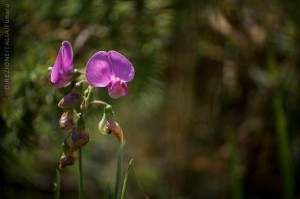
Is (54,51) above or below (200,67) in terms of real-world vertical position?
above

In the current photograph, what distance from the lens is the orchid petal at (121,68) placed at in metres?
1.00

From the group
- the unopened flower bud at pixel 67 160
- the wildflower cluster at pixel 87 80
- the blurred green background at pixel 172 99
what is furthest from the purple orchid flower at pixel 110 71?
the blurred green background at pixel 172 99

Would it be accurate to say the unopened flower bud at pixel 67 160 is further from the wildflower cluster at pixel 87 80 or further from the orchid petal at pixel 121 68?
the orchid petal at pixel 121 68

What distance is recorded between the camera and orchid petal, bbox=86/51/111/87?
0.97 meters

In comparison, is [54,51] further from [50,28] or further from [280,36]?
[280,36]

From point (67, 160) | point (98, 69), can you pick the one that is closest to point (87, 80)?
point (98, 69)

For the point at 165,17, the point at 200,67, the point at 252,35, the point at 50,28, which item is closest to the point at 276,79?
the point at 252,35

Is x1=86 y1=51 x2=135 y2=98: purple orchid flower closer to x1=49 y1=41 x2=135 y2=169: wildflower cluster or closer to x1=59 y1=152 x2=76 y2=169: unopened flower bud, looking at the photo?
x1=49 y1=41 x2=135 y2=169: wildflower cluster

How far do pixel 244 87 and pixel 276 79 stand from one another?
0.33m

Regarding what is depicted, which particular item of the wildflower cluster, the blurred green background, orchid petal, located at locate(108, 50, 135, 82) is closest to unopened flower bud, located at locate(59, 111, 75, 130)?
the wildflower cluster

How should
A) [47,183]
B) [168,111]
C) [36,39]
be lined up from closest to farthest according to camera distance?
[36,39] → [168,111] → [47,183]

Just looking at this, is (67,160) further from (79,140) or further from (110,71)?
(110,71)

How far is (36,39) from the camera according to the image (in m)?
1.90

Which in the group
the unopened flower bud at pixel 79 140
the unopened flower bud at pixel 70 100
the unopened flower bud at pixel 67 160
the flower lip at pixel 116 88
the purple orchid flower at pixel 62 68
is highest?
the purple orchid flower at pixel 62 68
